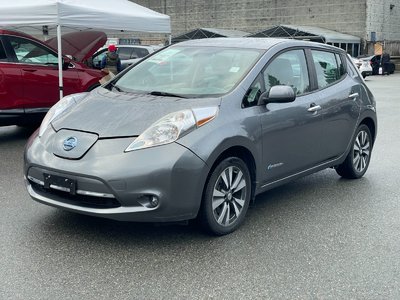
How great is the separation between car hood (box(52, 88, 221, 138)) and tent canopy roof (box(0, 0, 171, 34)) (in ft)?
14.0

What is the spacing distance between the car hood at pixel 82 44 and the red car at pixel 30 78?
2.81 feet

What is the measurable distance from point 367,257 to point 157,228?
1.73 m

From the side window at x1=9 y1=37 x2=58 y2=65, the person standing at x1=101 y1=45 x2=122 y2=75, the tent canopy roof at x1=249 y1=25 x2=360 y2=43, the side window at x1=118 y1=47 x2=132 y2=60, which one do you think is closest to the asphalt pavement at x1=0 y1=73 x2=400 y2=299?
the side window at x1=9 y1=37 x2=58 y2=65

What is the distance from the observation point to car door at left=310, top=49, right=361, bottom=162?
5246 mm

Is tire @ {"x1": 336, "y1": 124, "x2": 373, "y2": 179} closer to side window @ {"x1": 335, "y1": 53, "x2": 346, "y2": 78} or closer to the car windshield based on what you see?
side window @ {"x1": 335, "y1": 53, "x2": 346, "y2": 78}

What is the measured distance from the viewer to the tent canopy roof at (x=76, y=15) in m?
8.16

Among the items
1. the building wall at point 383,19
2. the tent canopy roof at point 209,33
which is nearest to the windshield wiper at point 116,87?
Answer: the tent canopy roof at point 209,33

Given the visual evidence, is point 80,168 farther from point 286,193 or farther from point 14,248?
point 286,193

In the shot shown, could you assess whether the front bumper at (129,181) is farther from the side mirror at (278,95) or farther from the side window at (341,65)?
the side window at (341,65)

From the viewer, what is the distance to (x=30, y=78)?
8.23 m

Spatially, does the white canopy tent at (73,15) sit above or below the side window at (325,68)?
above

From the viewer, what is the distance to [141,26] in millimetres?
9641

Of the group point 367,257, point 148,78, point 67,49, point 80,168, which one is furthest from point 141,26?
point 367,257

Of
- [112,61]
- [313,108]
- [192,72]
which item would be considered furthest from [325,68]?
[112,61]
